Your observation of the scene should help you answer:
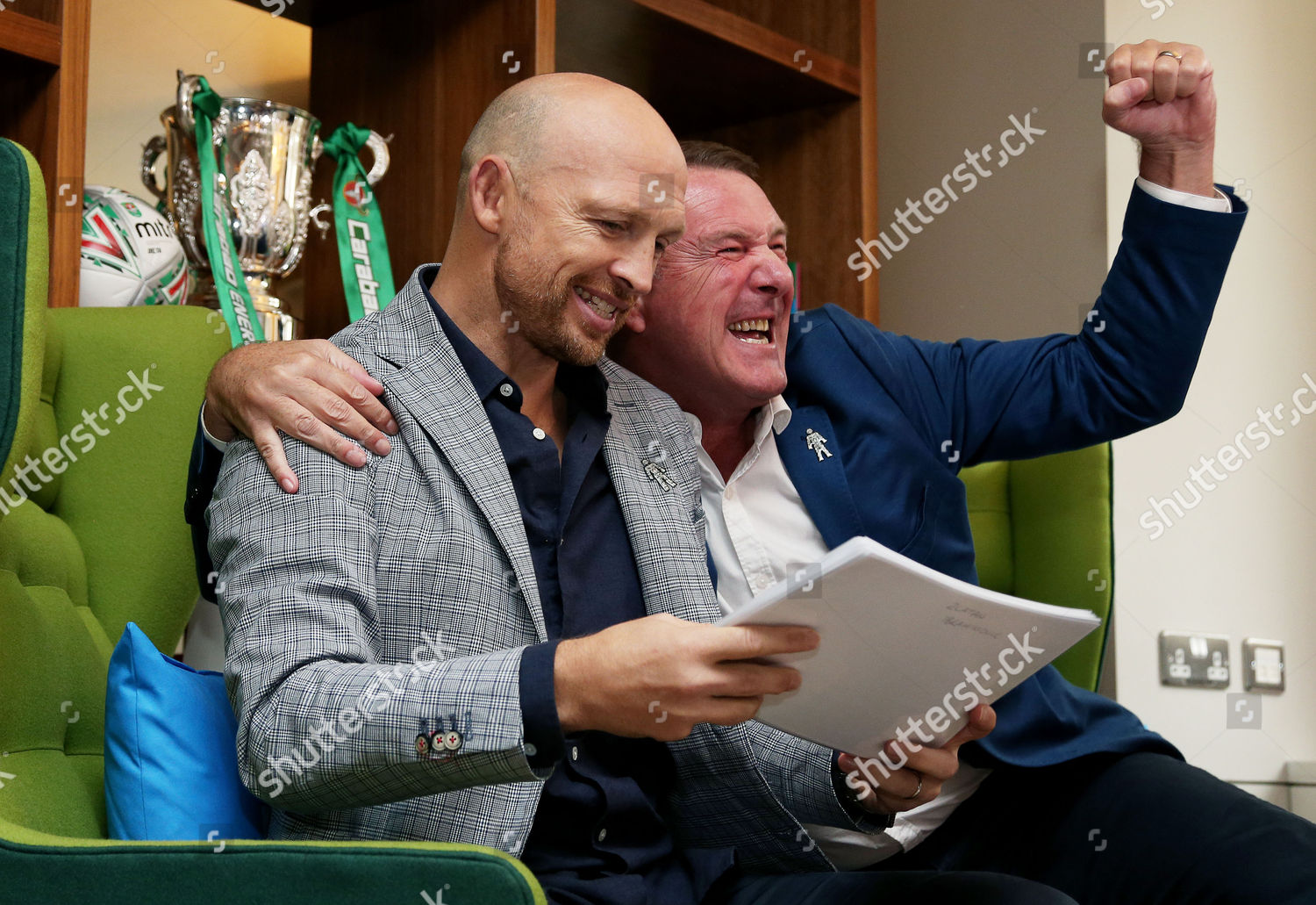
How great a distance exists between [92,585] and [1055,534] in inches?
43.6

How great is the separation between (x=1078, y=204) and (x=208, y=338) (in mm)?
1510

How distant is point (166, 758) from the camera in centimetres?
98

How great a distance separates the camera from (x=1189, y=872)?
1227mm

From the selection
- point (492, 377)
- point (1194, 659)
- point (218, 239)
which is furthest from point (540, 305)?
point (1194, 659)

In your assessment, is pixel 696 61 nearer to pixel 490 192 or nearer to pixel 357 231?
pixel 357 231

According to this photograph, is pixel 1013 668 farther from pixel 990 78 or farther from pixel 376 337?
pixel 990 78

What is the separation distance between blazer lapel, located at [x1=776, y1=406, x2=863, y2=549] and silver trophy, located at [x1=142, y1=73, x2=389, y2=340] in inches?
29.4

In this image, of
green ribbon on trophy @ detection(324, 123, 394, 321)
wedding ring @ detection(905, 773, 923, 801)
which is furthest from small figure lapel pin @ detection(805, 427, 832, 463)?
green ribbon on trophy @ detection(324, 123, 394, 321)

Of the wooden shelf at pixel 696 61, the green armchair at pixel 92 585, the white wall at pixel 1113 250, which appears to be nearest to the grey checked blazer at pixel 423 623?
the green armchair at pixel 92 585

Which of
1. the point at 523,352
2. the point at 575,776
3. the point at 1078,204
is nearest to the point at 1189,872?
the point at 575,776

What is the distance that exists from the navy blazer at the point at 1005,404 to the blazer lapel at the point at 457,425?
39 centimetres

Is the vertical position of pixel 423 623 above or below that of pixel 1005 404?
below

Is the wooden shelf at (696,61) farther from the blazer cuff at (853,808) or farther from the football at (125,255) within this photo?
the blazer cuff at (853,808)

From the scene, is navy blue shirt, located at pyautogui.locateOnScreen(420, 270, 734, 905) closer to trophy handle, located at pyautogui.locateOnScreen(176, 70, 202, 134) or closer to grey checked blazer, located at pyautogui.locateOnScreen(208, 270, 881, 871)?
grey checked blazer, located at pyautogui.locateOnScreen(208, 270, 881, 871)
